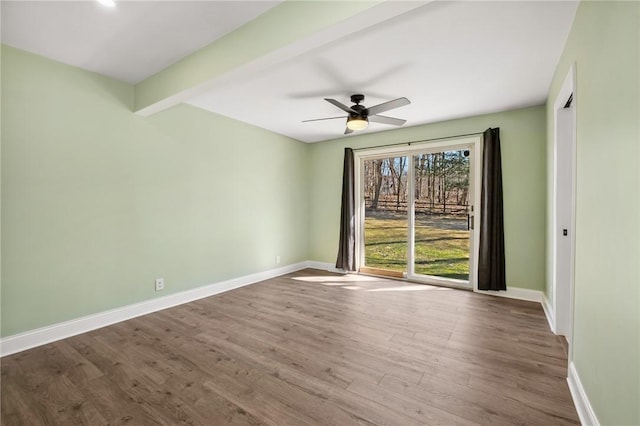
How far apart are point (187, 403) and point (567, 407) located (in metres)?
2.33

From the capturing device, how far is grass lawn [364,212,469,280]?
434 centimetres

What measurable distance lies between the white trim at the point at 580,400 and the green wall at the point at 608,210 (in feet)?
0.17

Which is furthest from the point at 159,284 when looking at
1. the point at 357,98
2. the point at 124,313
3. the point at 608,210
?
the point at 608,210

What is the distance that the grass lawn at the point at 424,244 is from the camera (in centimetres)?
434

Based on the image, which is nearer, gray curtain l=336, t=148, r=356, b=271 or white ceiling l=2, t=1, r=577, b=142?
white ceiling l=2, t=1, r=577, b=142

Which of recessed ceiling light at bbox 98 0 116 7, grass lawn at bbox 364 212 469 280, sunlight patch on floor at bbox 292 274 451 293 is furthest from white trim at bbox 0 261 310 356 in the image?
recessed ceiling light at bbox 98 0 116 7

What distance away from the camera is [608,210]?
1.31m

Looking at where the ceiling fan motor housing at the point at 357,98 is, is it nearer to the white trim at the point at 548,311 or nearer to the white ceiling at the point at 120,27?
the white ceiling at the point at 120,27

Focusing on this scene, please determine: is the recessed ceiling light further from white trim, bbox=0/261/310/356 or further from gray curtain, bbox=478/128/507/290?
gray curtain, bbox=478/128/507/290

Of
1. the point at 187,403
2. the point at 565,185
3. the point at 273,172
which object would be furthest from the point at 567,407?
the point at 273,172

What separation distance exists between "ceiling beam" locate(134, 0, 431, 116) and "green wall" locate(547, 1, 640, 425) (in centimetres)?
93

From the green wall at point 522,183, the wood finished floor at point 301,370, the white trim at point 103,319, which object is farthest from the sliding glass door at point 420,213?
the white trim at point 103,319

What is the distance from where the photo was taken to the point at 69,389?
6.06 feet

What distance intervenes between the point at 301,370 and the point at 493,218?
331cm
